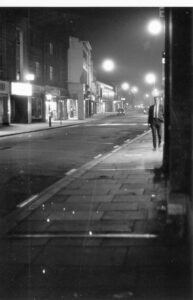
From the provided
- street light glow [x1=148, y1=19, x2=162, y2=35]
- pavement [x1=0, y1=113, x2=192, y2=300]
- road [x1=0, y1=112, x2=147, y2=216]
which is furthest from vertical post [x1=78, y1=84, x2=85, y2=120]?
pavement [x1=0, y1=113, x2=192, y2=300]

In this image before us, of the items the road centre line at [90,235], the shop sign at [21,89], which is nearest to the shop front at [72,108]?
the shop sign at [21,89]

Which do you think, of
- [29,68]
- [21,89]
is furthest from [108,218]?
[29,68]

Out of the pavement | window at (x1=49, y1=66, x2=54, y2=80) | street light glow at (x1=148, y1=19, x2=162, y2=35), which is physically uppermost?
window at (x1=49, y1=66, x2=54, y2=80)

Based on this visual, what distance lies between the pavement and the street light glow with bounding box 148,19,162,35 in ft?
26.6

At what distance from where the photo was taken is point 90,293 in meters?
4.90

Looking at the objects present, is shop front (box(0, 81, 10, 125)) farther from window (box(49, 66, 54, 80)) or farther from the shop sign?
window (box(49, 66, 54, 80))

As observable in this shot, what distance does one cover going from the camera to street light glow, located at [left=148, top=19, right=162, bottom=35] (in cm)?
1709

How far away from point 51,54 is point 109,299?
55358mm

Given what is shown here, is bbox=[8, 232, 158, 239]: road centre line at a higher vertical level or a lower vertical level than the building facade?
lower

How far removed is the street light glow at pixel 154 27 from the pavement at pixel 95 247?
26.6 ft

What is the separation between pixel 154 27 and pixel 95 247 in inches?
481

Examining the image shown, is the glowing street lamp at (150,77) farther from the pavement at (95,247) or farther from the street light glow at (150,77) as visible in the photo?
the pavement at (95,247)

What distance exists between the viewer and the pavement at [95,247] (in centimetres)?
503
